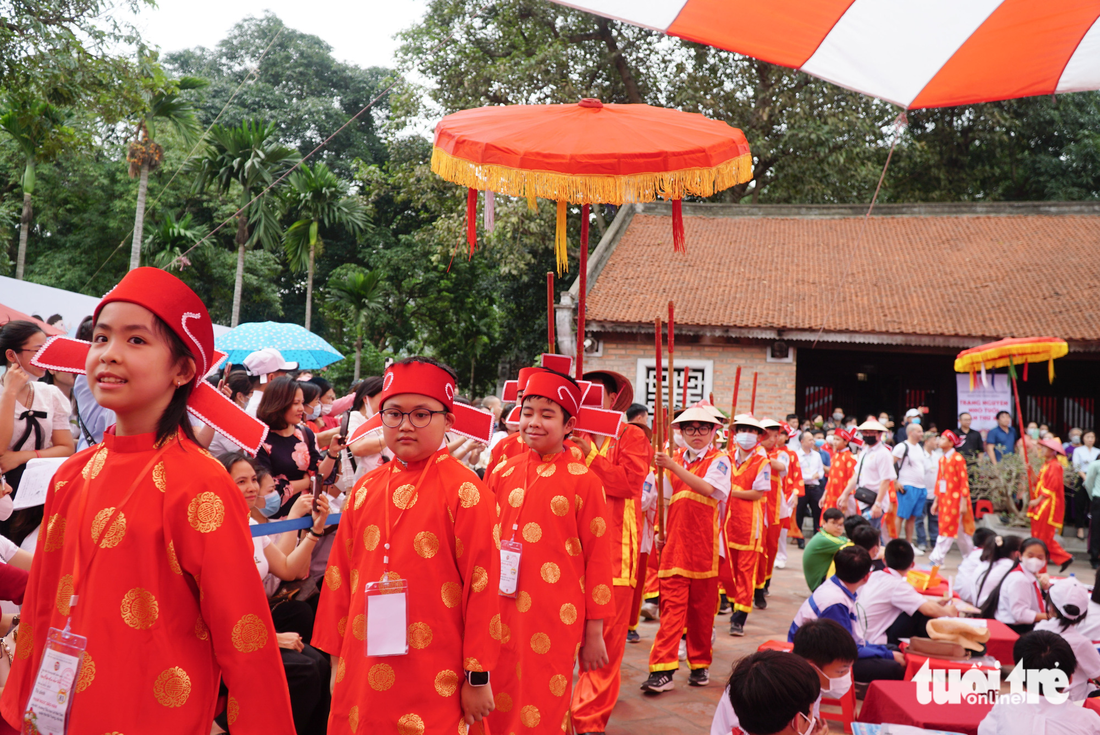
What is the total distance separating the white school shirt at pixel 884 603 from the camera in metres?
5.71

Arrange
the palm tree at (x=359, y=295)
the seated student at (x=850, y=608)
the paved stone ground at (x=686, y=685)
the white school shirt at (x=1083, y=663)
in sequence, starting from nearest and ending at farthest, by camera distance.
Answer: the white school shirt at (x=1083, y=663)
the paved stone ground at (x=686, y=685)
the seated student at (x=850, y=608)
the palm tree at (x=359, y=295)

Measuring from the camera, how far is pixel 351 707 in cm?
273

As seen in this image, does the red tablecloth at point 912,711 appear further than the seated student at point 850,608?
No

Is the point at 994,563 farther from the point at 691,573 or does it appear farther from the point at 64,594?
the point at 64,594

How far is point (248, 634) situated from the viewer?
1858 millimetres

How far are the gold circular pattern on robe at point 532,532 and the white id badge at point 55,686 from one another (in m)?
2.21

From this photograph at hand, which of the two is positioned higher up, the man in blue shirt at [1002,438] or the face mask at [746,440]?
the man in blue shirt at [1002,438]

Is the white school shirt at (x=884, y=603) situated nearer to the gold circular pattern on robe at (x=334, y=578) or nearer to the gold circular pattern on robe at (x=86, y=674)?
the gold circular pattern on robe at (x=334, y=578)

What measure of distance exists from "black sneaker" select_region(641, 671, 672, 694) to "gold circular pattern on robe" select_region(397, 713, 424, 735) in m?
3.09

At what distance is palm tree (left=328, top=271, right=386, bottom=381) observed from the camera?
21998mm

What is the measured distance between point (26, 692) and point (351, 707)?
105 cm

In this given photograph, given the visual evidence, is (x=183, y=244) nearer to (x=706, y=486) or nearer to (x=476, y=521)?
(x=706, y=486)

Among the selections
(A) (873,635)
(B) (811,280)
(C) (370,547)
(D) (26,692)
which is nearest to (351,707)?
(C) (370,547)

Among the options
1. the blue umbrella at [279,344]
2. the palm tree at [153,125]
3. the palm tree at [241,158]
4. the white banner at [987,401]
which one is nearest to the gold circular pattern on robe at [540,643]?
the blue umbrella at [279,344]
